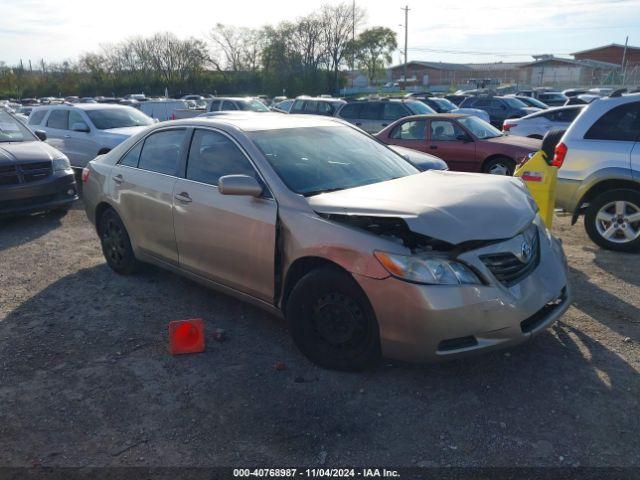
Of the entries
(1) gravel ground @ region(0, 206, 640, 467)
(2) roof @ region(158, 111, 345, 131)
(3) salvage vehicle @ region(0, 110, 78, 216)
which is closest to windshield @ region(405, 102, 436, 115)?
(3) salvage vehicle @ region(0, 110, 78, 216)

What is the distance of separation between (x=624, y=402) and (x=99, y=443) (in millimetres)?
3080

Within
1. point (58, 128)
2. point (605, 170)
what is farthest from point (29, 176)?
point (605, 170)

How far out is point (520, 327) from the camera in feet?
10.3

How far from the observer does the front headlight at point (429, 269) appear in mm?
3021

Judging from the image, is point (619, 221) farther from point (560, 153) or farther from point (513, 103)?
point (513, 103)

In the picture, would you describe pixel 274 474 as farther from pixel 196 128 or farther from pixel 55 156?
pixel 55 156

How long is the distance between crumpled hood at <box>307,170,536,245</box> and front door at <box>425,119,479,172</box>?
6.26 metres

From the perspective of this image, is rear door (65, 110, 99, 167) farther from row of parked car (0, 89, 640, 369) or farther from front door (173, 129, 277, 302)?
front door (173, 129, 277, 302)

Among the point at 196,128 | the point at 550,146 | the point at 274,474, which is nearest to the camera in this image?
the point at 274,474

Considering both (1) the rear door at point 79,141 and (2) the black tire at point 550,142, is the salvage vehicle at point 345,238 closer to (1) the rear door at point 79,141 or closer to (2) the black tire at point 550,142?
(2) the black tire at point 550,142

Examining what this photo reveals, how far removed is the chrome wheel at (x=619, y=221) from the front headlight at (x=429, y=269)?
3.86 metres

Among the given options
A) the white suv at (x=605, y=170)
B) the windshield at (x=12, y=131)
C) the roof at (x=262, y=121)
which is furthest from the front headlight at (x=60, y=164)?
the white suv at (x=605, y=170)

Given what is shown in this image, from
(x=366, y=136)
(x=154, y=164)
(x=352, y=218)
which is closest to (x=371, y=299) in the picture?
(x=352, y=218)

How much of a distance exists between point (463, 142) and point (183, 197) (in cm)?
719
